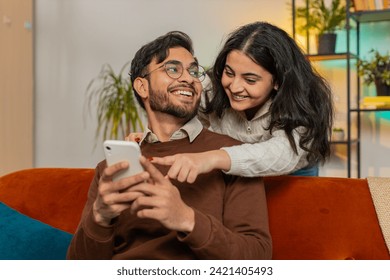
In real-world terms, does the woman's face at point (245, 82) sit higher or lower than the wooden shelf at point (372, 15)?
lower

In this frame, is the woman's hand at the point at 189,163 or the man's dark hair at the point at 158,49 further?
the man's dark hair at the point at 158,49

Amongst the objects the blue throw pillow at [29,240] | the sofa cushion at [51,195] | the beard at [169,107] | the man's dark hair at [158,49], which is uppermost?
the man's dark hair at [158,49]

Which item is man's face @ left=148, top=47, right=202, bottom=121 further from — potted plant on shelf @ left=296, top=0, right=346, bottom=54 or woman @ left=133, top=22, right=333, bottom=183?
potted plant on shelf @ left=296, top=0, right=346, bottom=54

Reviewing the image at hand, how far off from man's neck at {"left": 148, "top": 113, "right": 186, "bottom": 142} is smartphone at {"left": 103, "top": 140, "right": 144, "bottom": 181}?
0.52 meters

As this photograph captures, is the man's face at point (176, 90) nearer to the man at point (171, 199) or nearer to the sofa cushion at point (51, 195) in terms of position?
the man at point (171, 199)

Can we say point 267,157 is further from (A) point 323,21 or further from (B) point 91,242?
(A) point 323,21

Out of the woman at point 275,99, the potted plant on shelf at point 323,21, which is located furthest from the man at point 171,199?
the potted plant on shelf at point 323,21

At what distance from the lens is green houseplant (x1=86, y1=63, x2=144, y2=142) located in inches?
175

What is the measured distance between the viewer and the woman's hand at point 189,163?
1325 mm

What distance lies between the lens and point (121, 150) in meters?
1.21

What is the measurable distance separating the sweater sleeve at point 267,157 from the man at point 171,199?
0.06 m

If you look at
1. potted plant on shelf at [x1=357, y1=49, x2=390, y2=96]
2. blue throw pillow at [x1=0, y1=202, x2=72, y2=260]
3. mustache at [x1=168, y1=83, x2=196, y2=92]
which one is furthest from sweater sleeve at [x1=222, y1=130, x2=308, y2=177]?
potted plant on shelf at [x1=357, y1=49, x2=390, y2=96]

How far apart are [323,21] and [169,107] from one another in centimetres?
280

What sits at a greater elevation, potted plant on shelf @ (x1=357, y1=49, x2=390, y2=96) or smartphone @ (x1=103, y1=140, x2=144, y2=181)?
potted plant on shelf @ (x1=357, y1=49, x2=390, y2=96)
